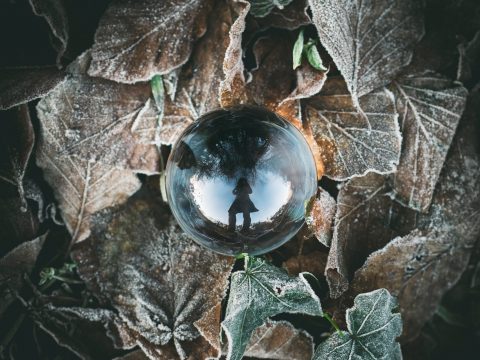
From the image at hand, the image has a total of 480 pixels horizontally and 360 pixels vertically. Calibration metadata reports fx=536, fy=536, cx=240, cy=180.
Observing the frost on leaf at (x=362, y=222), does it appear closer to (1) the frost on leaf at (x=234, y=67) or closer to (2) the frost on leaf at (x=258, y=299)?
(2) the frost on leaf at (x=258, y=299)

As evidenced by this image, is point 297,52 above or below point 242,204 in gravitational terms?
above

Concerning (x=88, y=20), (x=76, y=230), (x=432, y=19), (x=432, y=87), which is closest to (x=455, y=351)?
(x=432, y=87)

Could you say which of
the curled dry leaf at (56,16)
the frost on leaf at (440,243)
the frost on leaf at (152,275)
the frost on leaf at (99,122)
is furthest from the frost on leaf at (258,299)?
the curled dry leaf at (56,16)

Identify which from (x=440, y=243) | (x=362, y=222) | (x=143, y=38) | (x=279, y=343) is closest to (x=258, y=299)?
(x=279, y=343)

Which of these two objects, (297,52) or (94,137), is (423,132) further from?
(94,137)

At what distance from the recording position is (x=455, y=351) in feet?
4.20

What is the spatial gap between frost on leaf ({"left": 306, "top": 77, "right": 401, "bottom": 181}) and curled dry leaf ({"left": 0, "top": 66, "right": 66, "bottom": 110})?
0.49 m

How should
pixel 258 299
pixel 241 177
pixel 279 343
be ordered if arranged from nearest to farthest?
pixel 241 177
pixel 258 299
pixel 279 343

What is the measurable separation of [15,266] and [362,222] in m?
0.69

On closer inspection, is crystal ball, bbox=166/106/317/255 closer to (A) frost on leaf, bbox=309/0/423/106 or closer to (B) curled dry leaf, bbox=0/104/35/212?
(A) frost on leaf, bbox=309/0/423/106

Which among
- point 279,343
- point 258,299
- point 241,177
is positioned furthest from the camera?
point 279,343

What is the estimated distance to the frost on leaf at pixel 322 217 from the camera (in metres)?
1.00

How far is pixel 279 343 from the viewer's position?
3.40 ft

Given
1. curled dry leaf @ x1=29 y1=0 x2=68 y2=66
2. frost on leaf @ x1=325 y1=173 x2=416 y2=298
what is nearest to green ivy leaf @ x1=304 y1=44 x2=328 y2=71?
frost on leaf @ x1=325 y1=173 x2=416 y2=298
